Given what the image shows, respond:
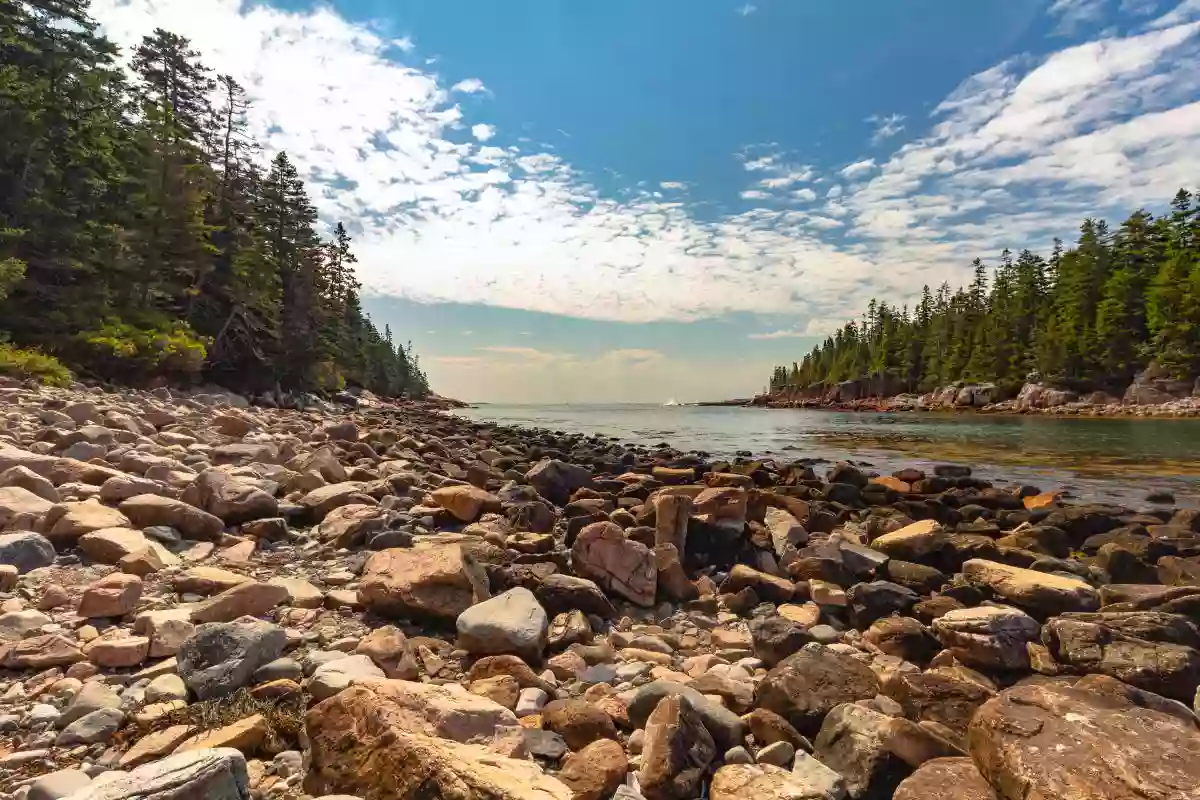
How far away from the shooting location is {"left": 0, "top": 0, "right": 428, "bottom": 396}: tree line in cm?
1969

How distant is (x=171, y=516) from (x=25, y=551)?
1.29 m

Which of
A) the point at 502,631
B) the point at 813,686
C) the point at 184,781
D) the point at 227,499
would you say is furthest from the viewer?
the point at 227,499

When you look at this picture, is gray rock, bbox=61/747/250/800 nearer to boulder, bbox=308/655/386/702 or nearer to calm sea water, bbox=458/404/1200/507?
boulder, bbox=308/655/386/702

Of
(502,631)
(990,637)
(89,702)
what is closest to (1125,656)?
(990,637)

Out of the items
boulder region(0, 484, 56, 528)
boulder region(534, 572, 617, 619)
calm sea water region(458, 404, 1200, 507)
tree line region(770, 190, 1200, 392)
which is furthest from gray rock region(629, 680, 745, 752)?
tree line region(770, 190, 1200, 392)

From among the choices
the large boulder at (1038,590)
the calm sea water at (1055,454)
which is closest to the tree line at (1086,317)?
the calm sea water at (1055,454)

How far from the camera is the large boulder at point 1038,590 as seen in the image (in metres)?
5.00

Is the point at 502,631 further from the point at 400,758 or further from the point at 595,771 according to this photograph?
the point at 400,758

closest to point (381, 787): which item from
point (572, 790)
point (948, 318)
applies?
point (572, 790)

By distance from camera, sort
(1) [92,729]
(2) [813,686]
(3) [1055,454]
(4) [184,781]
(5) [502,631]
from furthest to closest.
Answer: (3) [1055,454]
(5) [502,631]
(2) [813,686]
(1) [92,729]
(4) [184,781]

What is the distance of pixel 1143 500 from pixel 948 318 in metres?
89.3

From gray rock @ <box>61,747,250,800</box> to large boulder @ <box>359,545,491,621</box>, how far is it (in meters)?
2.36

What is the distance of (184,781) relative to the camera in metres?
1.85

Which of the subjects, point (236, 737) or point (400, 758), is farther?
point (236, 737)
